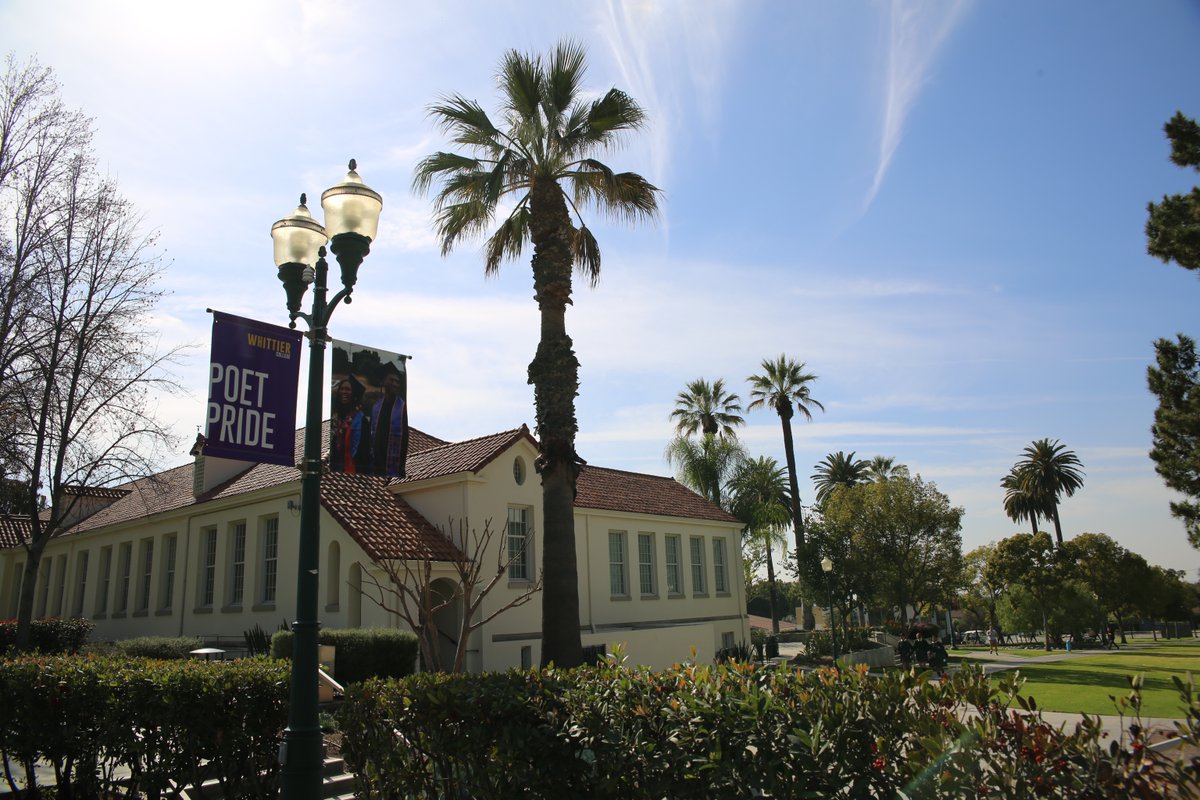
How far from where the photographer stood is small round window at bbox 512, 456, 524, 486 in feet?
72.3

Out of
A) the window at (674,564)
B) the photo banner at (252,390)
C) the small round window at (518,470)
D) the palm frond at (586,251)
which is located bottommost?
the window at (674,564)

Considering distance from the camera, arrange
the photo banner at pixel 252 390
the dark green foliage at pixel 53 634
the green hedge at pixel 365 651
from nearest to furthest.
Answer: the photo banner at pixel 252 390 < the green hedge at pixel 365 651 < the dark green foliage at pixel 53 634

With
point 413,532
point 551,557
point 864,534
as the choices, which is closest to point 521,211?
point 551,557

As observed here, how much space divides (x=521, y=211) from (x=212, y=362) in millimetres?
10179

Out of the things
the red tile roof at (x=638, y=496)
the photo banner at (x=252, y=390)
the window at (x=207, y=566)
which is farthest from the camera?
the red tile roof at (x=638, y=496)

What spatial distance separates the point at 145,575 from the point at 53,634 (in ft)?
10.7

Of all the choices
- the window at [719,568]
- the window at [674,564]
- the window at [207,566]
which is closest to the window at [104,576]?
the window at [207,566]

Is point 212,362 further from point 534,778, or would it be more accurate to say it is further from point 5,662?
point 5,662

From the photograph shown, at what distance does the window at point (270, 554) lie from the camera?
72.4 feet

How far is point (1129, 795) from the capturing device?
10.6 feet

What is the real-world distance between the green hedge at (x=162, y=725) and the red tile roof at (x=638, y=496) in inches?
710

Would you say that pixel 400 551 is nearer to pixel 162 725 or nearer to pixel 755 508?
pixel 162 725

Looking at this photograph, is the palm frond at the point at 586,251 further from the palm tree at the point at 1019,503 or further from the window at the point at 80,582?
the palm tree at the point at 1019,503

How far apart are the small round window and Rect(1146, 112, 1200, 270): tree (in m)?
17.5
